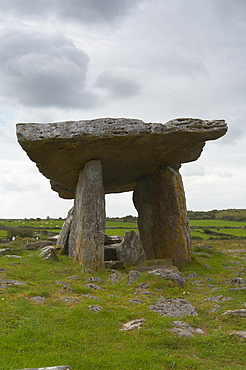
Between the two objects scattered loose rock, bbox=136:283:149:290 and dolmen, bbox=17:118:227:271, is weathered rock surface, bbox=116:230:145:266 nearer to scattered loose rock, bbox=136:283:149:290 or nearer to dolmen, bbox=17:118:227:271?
dolmen, bbox=17:118:227:271

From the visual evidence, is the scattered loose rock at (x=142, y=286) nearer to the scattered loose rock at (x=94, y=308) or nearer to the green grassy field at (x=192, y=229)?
the scattered loose rock at (x=94, y=308)

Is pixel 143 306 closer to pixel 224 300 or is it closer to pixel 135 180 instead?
pixel 224 300

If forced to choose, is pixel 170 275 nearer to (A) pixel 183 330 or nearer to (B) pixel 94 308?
(B) pixel 94 308

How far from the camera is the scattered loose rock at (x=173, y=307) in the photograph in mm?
9188

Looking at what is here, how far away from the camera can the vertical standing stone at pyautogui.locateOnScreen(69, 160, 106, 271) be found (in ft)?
53.8

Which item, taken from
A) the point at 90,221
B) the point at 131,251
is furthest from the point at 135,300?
the point at 131,251

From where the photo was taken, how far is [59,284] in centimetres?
1214

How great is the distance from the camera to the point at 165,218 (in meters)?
20.1

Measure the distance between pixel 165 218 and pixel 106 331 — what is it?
42.3ft

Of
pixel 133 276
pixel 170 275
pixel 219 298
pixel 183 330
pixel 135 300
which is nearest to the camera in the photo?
pixel 183 330

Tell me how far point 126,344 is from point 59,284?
5.78 metres

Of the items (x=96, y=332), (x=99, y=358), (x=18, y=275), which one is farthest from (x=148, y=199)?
(x=99, y=358)

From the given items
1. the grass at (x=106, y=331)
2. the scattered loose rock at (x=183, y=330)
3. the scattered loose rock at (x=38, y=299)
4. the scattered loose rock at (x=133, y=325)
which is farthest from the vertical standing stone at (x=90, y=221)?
the scattered loose rock at (x=183, y=330)

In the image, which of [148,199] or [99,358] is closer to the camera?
[99,358]
